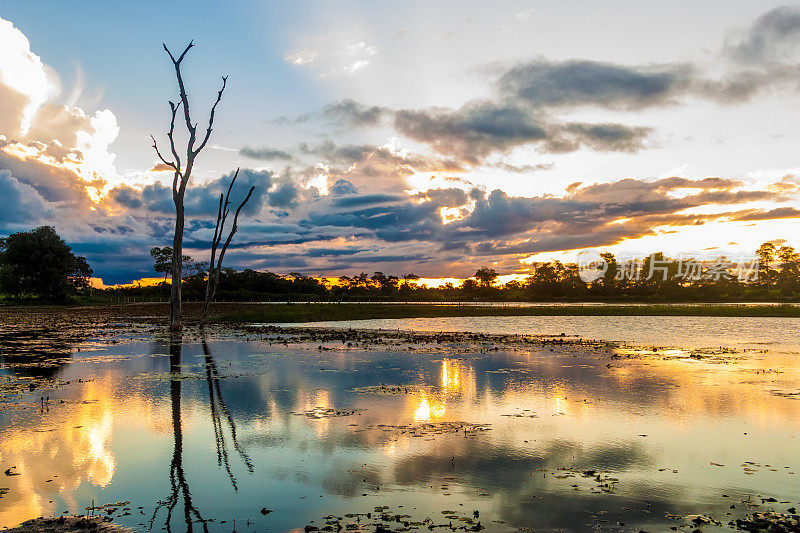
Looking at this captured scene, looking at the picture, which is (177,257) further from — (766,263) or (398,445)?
(766,263)

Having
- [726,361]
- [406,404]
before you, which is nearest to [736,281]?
[726,361]

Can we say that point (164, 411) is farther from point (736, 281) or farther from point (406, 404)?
point (736, 281)

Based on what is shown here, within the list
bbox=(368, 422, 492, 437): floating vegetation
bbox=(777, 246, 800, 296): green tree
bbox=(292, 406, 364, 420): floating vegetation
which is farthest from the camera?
bbox=(777, 246, 800, 296): green tree

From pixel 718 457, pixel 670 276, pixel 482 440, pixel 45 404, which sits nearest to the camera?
pixel 718 457

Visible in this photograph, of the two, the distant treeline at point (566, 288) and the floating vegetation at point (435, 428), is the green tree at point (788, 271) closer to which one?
the distant treeline at point (566, 288)

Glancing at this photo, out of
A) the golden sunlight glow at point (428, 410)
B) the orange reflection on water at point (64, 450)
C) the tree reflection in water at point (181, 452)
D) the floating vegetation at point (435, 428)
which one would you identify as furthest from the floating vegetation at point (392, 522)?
the golden sunlight glow at point (428, 410)

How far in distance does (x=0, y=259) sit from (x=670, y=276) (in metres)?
198

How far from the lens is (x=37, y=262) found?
93500 mm

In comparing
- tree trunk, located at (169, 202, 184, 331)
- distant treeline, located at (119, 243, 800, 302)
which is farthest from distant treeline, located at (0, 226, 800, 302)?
tree trunk, located at (169, 202, 184, 331)

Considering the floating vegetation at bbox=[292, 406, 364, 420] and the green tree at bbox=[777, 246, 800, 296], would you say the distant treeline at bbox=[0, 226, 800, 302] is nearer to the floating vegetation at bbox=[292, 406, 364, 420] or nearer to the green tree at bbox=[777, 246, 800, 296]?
the green tree at bbox=[777, 246, 800, 296]

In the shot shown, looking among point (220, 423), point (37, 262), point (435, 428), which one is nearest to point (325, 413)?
point (220, 423)

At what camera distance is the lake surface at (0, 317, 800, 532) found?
7074 mm

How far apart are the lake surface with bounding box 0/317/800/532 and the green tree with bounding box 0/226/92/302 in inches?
3424

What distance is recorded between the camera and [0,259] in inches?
3844
